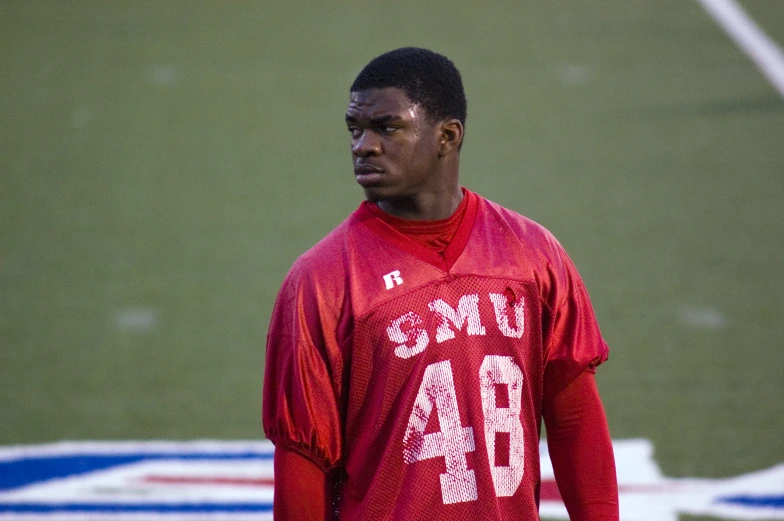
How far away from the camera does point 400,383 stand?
2.02m

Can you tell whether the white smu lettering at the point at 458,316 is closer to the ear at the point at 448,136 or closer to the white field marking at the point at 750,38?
the ear at the point at 448,136

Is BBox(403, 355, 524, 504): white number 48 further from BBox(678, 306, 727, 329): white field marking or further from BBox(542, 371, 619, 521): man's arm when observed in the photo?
BBox(678, 306, 727, 329): white field marking

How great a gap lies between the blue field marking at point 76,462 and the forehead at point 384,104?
9.21ft

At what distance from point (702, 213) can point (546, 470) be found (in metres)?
3.07

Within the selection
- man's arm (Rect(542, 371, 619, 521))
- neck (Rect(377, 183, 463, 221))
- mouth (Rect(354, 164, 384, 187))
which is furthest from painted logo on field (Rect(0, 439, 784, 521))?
mouth (Rect(354, 164, 384, 187))

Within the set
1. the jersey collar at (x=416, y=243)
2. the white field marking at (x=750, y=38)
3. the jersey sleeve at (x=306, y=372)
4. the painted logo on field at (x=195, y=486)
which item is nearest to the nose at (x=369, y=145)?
the jersey collar at (x=416, y=243)

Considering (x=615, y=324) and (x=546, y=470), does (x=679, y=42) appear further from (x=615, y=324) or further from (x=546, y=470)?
(x=546, y=470)

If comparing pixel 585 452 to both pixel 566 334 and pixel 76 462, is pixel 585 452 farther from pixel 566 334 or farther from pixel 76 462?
pixel 76 462

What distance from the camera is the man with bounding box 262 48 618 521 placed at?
201 centimetres

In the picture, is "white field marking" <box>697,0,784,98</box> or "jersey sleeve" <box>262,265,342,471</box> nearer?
"jersey sleeve" <box>262,265,342,471</box>

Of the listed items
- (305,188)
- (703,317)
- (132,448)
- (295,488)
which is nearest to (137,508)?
(132,448)

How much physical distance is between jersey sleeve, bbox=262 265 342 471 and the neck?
0.20m

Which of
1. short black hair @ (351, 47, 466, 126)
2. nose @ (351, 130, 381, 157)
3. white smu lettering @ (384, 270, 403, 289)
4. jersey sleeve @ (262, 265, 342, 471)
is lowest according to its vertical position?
jersey sleeve @ (262, 265, 342, 471)

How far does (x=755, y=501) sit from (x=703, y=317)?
1676 mm
